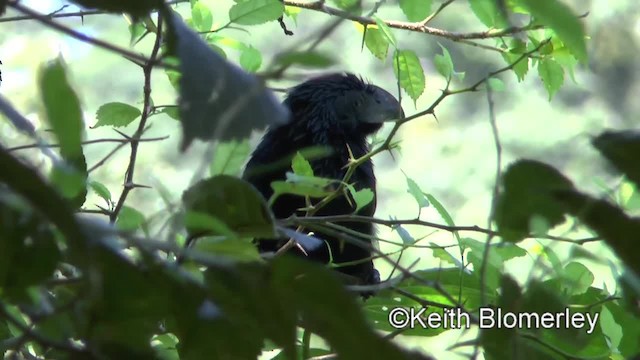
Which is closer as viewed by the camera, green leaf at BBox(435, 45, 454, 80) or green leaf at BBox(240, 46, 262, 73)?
green leaf at BBox(435, 45, 454, 80)

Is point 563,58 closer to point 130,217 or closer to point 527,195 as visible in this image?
point 130,217

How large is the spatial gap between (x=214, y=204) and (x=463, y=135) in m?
6.24

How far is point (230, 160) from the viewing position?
77cm

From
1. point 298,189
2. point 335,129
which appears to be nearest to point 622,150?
point 298,189

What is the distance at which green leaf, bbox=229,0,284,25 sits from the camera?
124cm

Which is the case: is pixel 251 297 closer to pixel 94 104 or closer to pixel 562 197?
pixel 562 197

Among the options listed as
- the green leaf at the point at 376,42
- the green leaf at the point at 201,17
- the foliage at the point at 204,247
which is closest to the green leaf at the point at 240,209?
the foliage at the point at 204,247

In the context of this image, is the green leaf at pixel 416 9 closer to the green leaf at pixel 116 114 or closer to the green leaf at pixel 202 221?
the green leaf at pixel 116 114

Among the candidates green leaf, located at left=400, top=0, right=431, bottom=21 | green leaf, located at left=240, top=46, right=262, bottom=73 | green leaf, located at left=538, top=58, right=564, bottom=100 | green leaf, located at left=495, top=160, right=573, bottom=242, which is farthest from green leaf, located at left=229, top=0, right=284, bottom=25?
green leaf, located at left=495, top=160, right=573, bottom=242

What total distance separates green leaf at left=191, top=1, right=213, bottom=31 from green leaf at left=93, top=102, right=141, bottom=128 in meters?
0.21

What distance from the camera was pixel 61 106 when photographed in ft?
1.38

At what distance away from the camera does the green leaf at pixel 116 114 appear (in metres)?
1.18

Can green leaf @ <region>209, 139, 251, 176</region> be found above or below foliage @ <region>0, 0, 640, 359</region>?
above

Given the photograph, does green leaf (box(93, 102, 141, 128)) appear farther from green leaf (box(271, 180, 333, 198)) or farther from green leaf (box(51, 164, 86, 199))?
green leaf (box(51, 164, 86, 199))
